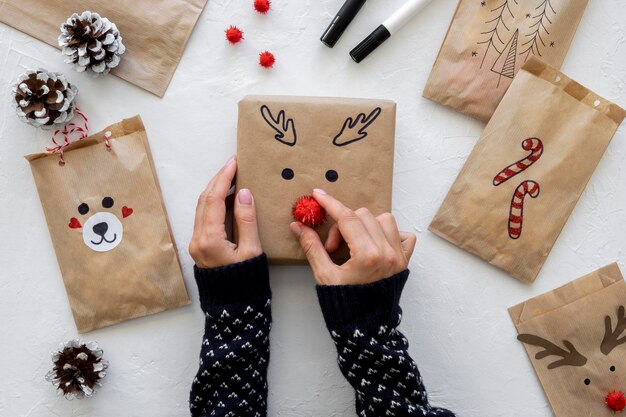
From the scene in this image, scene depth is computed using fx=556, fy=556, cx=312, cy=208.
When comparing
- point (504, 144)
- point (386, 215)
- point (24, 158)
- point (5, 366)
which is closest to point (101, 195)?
point (24, 158)

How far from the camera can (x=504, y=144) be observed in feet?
2.48

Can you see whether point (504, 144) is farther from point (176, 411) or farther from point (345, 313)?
point (176, 411)

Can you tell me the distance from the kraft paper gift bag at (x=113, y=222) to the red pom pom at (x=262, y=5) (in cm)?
22

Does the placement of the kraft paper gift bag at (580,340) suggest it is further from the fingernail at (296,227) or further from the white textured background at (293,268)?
the fingernail at (296,227)

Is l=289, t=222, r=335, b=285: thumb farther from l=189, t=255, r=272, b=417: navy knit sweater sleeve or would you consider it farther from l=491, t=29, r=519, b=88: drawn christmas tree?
l=491, t=29, r=519, b=88: drawn christmas tree

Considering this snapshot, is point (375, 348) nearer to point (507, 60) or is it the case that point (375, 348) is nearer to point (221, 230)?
point (221, 230)

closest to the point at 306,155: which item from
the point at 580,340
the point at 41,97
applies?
the point at 41,97

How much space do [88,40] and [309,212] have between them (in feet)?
1.18

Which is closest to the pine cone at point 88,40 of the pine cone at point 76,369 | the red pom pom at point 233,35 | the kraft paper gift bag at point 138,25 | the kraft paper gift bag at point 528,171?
the kraft paper gift bag at point 138,25

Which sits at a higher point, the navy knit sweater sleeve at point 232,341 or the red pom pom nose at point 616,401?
the navy knit sweater sleeve at point 232,341

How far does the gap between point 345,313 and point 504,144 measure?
319 millimetres

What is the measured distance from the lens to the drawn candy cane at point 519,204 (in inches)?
29.8

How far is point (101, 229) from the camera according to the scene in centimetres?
75

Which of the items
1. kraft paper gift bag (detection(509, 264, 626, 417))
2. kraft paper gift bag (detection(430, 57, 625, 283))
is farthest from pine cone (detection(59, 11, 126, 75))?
kraft paper gift bag (detection(509, 264, 626, 417))
